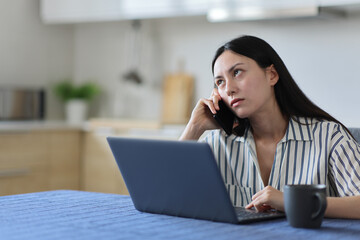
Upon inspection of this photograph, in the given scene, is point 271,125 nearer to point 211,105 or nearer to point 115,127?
point 211,105

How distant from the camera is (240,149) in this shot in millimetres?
1741

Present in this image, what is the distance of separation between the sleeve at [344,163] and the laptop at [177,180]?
24 centimetres

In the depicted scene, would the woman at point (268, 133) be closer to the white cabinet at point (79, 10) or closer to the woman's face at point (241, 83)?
the woman's face at point (241, 83)

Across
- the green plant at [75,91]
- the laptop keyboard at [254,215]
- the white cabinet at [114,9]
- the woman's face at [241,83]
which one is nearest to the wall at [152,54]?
the green plant at [75,91]

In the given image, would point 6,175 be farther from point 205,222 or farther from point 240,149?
point 205,222

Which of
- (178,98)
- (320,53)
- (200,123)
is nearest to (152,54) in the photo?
(178,98)

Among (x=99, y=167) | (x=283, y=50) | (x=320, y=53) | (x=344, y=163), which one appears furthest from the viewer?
(x=99, y=167)

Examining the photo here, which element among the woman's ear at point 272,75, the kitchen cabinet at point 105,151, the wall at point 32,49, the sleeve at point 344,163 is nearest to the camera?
the sleeve at point 344,163

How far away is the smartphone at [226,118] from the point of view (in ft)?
5.82

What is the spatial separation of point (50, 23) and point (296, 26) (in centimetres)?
182

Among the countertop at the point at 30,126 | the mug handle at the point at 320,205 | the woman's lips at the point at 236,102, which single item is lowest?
the countertop at the point at 30,126

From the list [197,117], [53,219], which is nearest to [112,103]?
[197,117]

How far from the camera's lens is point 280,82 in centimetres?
174

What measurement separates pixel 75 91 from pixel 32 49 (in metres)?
0.43
